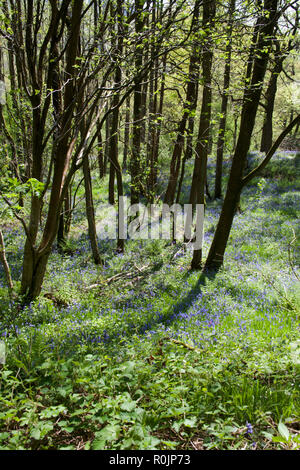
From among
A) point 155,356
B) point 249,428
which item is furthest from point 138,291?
point 249,428

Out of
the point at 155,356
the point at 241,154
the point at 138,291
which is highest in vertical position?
the point at 241,154

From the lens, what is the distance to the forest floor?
2613 millimetres

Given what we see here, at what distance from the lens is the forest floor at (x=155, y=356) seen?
8.57 feet

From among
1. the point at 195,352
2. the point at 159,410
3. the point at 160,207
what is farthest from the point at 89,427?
the point at 160,207

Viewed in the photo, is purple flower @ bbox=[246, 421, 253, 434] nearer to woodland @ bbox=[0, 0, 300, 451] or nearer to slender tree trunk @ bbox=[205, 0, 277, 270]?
woodland @ bbox=[0, 0, 300, 451]

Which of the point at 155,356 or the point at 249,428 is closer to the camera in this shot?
the point at 249,428

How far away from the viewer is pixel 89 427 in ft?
8.79

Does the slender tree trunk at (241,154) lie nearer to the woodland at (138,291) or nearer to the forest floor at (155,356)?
the woodland at (138,291)

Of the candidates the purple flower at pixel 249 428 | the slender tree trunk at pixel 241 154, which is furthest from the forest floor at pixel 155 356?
the slender tree trunk at pixel 241 154

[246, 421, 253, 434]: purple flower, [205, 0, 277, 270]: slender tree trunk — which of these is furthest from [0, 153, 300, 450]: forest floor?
[205, 0, 277, 270]: slender tree trunk

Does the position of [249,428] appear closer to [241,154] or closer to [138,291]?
[138,291]

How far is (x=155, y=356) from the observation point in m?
3.68
